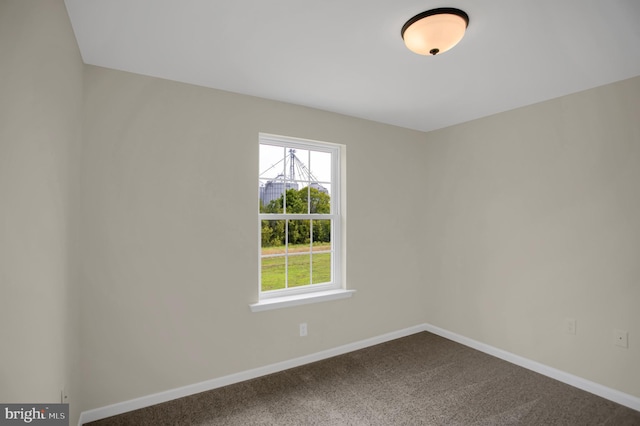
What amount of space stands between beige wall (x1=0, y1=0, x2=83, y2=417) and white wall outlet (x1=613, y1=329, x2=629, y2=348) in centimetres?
367

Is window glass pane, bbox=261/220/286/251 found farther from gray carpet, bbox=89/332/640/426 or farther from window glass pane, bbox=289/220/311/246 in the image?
gray carpet, bbox=89/332/640/426

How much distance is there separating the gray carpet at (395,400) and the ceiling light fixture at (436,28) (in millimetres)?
2443

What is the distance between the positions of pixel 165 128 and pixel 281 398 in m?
2.30

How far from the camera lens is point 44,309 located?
1.46 m

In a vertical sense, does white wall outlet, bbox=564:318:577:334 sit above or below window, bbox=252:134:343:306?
below

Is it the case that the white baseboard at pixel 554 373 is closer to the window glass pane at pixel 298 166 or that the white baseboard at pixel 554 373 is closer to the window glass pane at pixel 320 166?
the window glass pane at pixel 320 166

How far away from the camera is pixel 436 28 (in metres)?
1.71

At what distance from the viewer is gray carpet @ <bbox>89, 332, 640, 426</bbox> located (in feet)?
7.54

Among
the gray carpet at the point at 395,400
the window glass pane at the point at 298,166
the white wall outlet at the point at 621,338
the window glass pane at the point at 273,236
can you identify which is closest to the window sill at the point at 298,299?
the window glass pane at the point at 273,236

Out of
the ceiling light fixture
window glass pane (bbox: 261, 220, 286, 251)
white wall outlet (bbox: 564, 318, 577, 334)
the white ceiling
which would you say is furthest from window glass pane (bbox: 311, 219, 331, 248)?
white wall outlet (bbox: 564, 318, 577, 334)

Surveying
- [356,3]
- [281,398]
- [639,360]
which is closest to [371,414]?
[281,398]

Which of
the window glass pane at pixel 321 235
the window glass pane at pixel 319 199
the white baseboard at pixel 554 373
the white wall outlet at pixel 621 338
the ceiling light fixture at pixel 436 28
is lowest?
the white baseboard at pixel 554 373

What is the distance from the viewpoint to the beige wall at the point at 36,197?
105cm

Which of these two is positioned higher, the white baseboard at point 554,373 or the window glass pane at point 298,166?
the window glass pane at point 298,166
